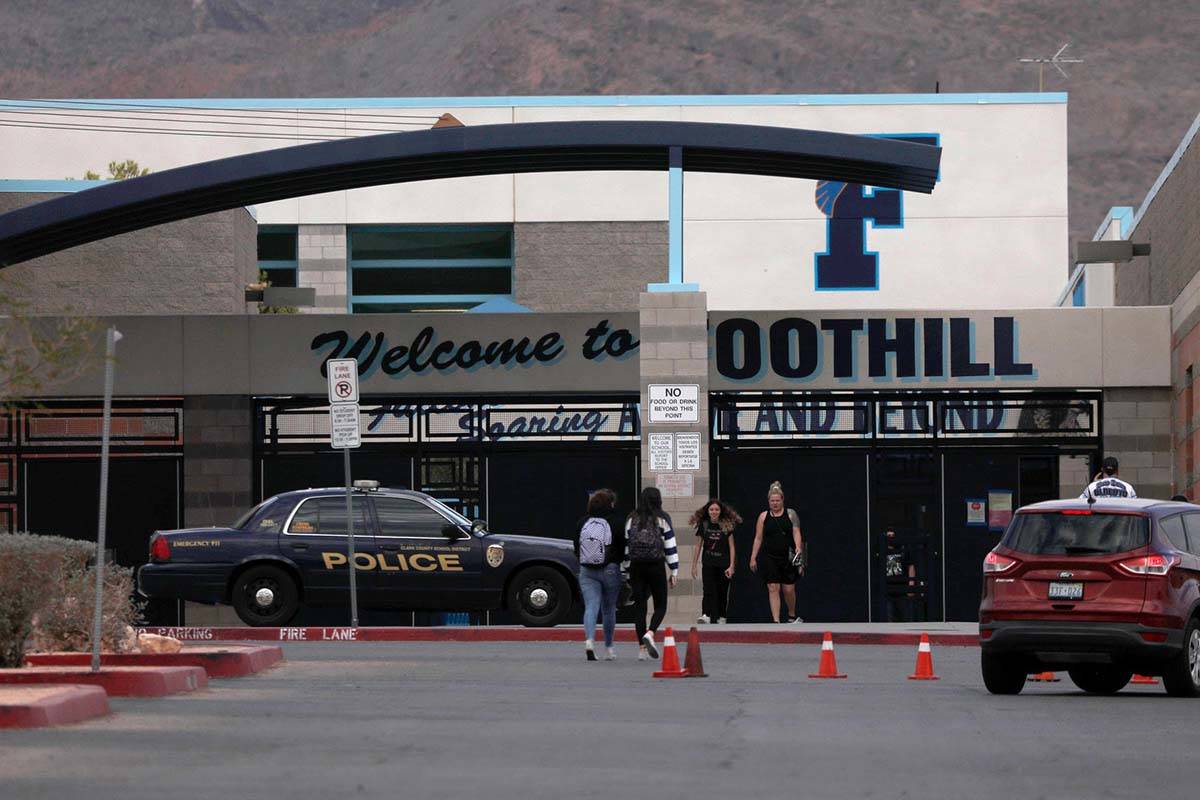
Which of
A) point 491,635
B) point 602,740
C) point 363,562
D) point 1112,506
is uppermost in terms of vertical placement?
point 1112,506

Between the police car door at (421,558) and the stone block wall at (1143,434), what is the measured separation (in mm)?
9187

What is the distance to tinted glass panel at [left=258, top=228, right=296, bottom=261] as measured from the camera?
46031 millimetres

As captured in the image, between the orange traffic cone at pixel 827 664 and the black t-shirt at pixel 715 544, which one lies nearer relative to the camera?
the orange traffic cone at pixel 827 664

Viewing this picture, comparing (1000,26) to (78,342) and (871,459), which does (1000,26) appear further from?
(78,342)

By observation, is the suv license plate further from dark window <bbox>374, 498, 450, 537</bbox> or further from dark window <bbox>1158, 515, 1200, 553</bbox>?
dark window <bbox>374, 498, 450, 537</bbox>

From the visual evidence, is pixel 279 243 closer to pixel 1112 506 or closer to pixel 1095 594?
pixel 1112 506

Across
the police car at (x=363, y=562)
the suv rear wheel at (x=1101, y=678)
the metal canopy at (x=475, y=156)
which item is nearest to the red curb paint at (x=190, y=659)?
the suv rear wheel at (x=1101, y=678)

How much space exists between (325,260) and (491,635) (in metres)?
23.8

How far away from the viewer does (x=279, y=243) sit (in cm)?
4612

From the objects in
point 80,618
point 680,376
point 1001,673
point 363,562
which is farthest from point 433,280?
point 1001,673

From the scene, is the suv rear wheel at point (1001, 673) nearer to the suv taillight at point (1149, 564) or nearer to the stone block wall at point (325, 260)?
the suv taillight at point (1149, 564)

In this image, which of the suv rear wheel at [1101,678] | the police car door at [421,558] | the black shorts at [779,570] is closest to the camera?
the suv rear wheel at [1101,678]

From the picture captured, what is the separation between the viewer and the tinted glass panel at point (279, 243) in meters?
46.0

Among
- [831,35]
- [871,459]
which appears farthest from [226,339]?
[831,35]
